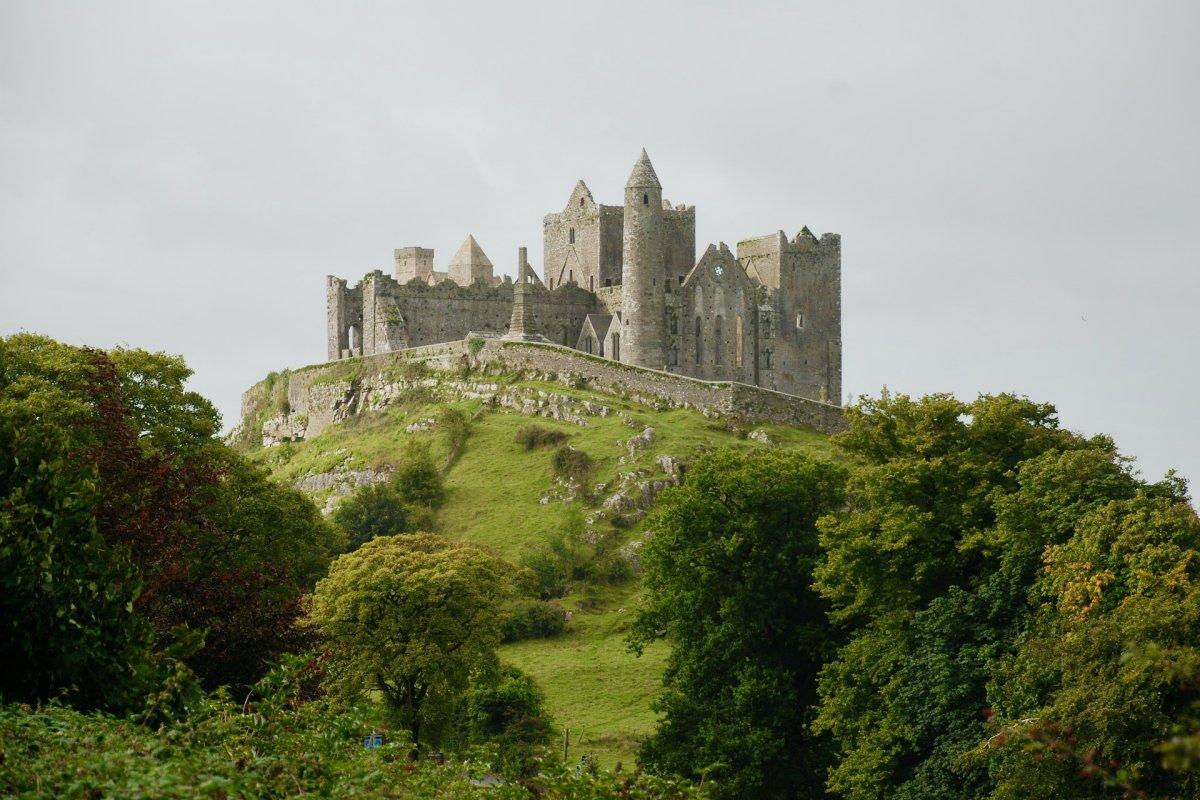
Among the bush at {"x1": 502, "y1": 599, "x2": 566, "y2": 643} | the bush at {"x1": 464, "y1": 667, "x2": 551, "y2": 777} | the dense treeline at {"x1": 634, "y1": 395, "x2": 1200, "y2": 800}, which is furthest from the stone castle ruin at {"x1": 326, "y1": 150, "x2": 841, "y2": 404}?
the bush at {"x1": 464, "y1": 667, "x2": 551, "y2": 777}

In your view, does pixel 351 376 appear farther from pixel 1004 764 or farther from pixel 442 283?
pixel 1004 764

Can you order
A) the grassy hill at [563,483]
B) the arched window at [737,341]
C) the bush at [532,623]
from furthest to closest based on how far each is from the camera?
the arched window at [737,341] < the bush at [532,623] < the grassy hill at [563,483]

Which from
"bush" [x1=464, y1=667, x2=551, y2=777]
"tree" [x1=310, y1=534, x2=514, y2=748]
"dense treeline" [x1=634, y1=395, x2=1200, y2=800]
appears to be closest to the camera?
"dense treeline" [x1=634, y1=395, x2=1200, y2=800]

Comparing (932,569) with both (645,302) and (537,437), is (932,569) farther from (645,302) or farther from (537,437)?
(645,302)

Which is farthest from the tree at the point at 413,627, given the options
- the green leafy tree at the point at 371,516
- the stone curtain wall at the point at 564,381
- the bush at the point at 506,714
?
the stone curtain wall at the point at 564,381

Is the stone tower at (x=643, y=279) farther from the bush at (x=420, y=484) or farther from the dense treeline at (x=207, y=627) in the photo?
the dense treeline at (x=207, y=627)

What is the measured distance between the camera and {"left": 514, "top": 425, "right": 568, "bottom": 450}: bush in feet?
244

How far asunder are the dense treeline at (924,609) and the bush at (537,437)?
2458 centimetres

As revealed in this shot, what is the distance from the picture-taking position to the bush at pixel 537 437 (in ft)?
244

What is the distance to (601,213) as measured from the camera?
90250 mm

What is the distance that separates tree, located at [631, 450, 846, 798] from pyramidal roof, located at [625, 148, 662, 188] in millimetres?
36269

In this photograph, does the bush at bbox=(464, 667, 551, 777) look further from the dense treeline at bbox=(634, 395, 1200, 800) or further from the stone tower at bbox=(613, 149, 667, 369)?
the stone tower at bbox=(613, 149, 667, 369)

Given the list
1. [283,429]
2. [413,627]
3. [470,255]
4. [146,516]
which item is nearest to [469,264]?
[470,255]

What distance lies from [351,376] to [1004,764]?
57.7m
